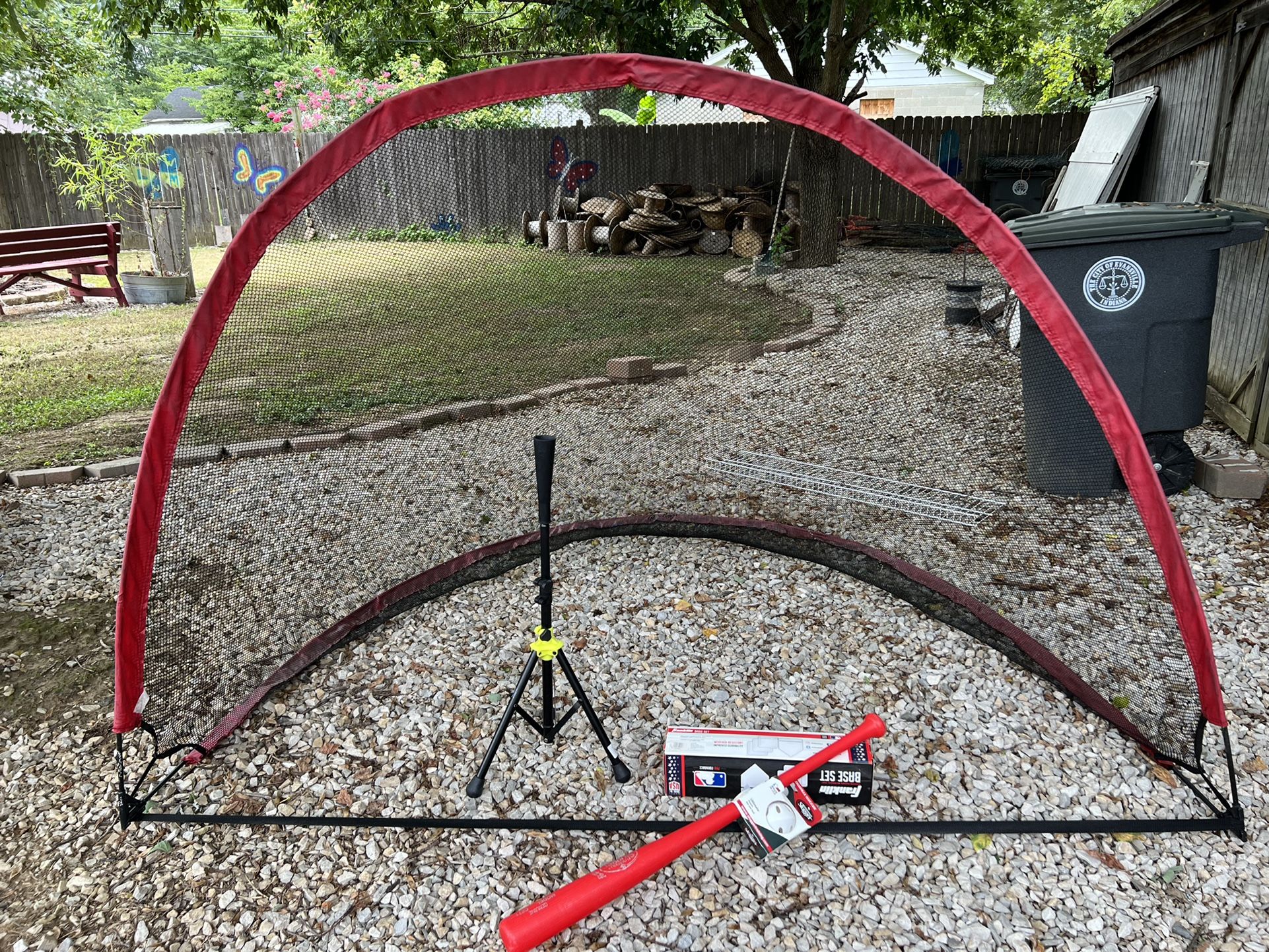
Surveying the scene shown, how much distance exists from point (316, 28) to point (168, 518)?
909 cm

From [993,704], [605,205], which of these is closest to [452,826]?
[993,704]

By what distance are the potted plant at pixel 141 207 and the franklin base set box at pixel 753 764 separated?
9471 millimetres

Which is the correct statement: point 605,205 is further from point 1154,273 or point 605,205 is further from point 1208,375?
point 1208,375

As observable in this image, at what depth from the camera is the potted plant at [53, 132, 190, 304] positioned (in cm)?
930

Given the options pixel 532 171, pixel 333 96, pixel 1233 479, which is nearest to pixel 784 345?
pixel 532 171

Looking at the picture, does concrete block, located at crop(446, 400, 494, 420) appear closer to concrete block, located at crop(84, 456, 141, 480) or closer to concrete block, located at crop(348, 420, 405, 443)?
concrete block, located at crop(348, 420, 405, 443)

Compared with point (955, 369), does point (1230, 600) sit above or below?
below

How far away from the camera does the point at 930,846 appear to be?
78.1 inches

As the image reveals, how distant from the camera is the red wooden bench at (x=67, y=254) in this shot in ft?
28.5

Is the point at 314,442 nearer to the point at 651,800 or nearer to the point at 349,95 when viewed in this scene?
the point at 651,800

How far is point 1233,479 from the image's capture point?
3.69 metres

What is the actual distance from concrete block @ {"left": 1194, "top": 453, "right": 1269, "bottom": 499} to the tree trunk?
7.63 ft

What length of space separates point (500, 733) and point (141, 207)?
11013mm

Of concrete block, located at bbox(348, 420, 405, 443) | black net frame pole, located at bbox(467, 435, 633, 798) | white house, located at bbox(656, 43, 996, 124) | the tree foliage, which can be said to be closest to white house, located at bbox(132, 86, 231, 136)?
white house, located at bbox(656, 43, 996, 124)
